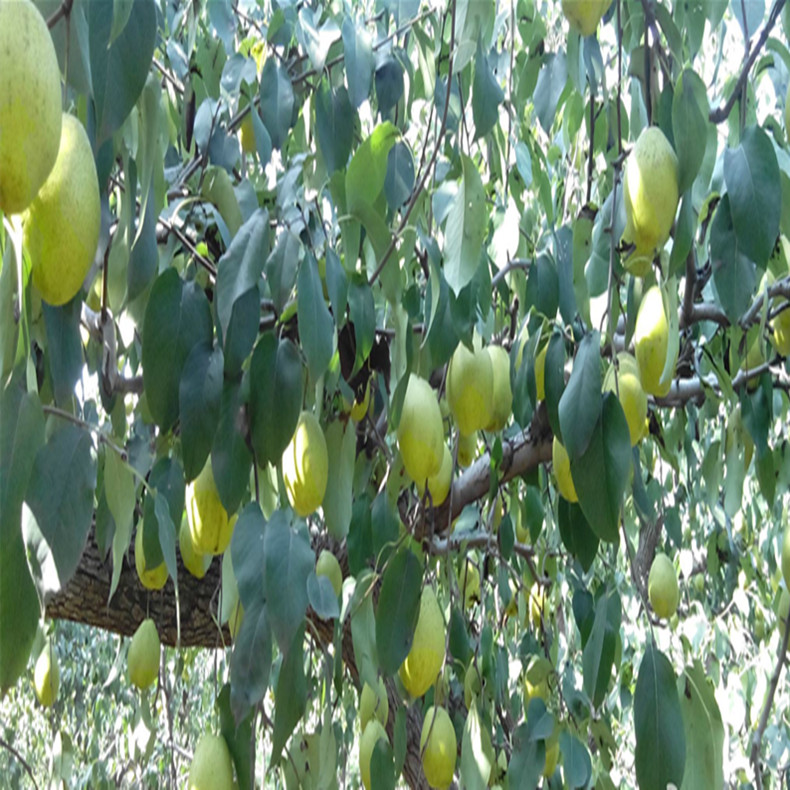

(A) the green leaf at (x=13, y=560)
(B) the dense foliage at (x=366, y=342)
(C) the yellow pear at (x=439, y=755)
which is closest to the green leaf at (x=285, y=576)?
(B) the dense foliage at (x=366, y=342)

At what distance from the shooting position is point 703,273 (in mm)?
1157

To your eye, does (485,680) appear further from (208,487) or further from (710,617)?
(710,617)

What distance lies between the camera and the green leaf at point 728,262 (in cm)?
74

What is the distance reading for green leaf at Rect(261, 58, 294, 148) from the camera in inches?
39.3

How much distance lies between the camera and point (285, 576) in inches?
24.2

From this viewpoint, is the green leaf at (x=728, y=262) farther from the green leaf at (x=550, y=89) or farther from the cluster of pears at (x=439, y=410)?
the green leaf at (x=550, y=89)

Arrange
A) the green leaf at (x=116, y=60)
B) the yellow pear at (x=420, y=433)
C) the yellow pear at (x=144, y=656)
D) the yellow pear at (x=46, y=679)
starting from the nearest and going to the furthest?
1. the green leaf at (x=116, y=60)
2. the yellow pear at (x=420, y=433)
3. the yellow pear at (x=144, y=656)
4. the yellow pear at (x=46, y=679)

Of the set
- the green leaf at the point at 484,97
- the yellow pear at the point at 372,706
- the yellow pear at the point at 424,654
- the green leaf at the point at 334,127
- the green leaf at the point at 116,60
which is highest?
the green leaf at the point at 334,127

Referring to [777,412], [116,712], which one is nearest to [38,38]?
[777,412]

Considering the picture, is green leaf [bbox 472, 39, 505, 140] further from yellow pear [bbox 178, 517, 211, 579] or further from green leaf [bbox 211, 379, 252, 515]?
yellow pear [bbox 178, 517, 211, 579]

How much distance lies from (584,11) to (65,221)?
0.41 metres

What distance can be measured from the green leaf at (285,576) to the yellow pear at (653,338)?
30cm

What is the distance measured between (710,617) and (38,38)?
226cm

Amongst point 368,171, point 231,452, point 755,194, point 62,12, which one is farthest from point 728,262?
point 62,12
